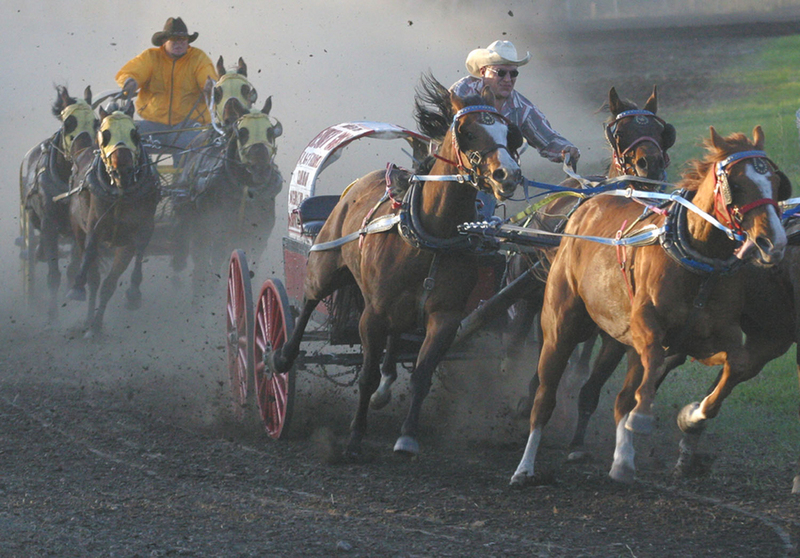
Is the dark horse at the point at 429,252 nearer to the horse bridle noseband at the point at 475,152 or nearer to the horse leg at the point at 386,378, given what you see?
the horse bridle noseband at the point at 475,152

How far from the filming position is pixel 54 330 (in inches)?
454

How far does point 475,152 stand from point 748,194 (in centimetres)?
146

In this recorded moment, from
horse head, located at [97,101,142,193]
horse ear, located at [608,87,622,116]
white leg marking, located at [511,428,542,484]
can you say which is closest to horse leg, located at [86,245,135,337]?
horse head, located at [97,101,142,193]

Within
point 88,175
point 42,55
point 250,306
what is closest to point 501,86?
point 250,306

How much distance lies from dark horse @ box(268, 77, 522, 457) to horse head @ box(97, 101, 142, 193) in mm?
4598

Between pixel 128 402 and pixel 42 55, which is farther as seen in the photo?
pixel 42 55

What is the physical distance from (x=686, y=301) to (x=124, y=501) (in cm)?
269

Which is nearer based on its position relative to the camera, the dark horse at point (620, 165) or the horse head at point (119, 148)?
the dark horse at point (620, 165)

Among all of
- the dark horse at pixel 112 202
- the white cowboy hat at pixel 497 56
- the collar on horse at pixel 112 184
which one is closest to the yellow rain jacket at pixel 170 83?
the dark horse at pixel 112 202

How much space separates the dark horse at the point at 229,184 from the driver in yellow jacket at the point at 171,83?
2.29ft

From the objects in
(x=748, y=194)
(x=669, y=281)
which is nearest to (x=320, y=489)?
(x=669, y=281)

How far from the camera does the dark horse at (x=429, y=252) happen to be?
5.86 m

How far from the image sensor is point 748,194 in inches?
187

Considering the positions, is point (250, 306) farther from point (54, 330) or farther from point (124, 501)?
point (54, 330)
